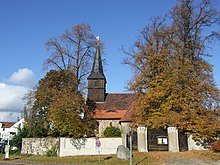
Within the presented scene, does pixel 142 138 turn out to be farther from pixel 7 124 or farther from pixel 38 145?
pixel 7 124

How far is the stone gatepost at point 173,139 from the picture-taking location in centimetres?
2486

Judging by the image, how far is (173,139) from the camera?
25.0m

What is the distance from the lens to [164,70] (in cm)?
2717

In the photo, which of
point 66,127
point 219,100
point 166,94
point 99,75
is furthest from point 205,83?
point 99,75

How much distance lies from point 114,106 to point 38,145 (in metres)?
16.5

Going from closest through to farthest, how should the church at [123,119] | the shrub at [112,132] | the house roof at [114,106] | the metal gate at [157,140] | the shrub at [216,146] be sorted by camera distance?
1. the shrub at [216,146]
2. the church at [123,119]
3. the metal gate at [157,140]
4. the shrub at [112,132]
5. the house roof at [114,106]

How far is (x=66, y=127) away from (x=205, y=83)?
14031mm

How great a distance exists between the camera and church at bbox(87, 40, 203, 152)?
25234 mm

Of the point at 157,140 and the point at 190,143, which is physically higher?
the point at 157,140

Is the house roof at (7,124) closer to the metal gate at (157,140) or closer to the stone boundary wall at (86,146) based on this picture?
the stone boundary wall at (86,146)

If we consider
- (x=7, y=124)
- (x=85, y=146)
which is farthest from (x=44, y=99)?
(x=7, y=124)

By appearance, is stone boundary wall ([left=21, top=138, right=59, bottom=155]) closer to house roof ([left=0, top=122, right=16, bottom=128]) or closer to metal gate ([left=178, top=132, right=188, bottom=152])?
metal gate ([left=178, top=132, right=188, bottom=152])

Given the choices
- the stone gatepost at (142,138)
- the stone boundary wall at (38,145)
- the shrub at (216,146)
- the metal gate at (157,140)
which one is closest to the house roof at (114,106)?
the stone boundary wall at (38,145)

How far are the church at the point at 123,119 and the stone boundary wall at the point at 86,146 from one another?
48.4 inches
